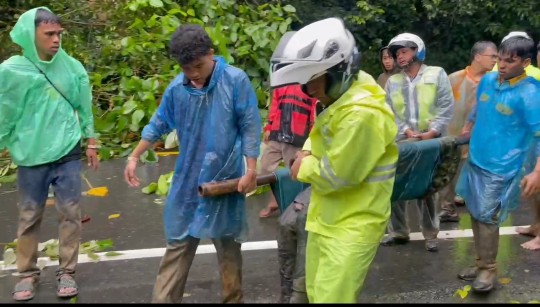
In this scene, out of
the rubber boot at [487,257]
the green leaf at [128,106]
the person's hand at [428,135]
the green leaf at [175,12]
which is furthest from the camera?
the green leaf at [175,12]

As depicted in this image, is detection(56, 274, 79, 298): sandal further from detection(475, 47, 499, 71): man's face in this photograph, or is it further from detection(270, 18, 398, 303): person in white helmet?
detection(475, 47, 499, 71): man's face

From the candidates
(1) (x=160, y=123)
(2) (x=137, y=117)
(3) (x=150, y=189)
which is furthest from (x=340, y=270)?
(2) (x=137, y=117)

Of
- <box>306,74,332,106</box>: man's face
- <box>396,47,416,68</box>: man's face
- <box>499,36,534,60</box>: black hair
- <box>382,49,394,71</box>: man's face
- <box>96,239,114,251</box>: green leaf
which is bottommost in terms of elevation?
<box>96,239,114,251</box>: green leaf

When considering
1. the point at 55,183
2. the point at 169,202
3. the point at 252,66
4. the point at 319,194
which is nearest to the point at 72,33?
the point at 252,66

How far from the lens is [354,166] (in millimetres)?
3402

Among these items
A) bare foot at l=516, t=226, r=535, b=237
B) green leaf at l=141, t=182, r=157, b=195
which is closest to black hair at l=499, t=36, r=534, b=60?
bare foot at l=516, t=226, r=535, b=237

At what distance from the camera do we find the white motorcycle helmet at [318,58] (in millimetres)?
3389

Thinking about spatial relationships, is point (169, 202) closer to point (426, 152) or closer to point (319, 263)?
point (319, 263)

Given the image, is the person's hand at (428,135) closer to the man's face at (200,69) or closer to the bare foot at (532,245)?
the bare foot at (532,245)

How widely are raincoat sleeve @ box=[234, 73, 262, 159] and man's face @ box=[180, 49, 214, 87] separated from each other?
0.65 feet

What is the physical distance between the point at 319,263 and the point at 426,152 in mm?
1505

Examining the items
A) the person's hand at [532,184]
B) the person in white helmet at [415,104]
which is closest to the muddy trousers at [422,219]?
the person in white helmet at [415,104]

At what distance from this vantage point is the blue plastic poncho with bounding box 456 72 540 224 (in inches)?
184

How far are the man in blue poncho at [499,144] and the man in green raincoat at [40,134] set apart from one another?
9.33 feet
